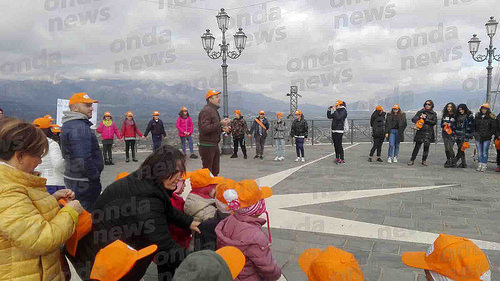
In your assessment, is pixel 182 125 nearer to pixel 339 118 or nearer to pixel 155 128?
pixel 155 128

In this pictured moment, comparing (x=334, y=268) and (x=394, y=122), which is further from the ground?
(x=394, y=122)

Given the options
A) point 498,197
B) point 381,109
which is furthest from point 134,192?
point 381,109

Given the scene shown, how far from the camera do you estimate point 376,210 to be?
5.23 m

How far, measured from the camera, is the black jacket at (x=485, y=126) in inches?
320

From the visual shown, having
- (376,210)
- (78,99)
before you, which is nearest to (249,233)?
(78,99)

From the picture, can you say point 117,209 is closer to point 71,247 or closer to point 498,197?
point 71,247

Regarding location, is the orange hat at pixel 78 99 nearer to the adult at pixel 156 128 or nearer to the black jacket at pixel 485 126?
the adult at pixel 156 128

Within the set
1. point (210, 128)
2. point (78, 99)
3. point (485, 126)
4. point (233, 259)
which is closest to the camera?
point (233, 259)

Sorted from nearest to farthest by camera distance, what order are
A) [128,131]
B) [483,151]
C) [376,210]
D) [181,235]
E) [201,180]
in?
[181,235] → [201,180] → [376,210] → [483,151] → [128,131]

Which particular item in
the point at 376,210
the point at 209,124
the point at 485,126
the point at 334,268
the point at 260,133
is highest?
the point at 209,124

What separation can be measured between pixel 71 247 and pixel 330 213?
3.83 m

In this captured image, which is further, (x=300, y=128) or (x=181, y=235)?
(x=300, y=128)

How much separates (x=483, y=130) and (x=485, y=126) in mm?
104

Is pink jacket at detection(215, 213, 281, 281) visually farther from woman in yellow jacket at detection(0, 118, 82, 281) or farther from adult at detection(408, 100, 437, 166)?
adult at detection(408, 100, 437, 166)
